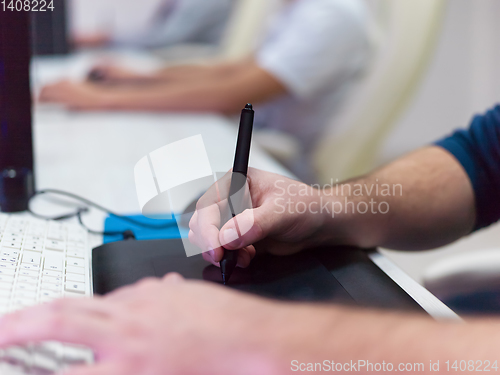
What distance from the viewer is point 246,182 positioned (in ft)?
1.44

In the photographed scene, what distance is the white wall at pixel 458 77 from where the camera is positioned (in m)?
2.28

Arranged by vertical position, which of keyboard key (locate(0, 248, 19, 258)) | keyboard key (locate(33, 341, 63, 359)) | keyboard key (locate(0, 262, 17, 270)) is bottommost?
keyboard key (locate(33, 341, 63, 359))

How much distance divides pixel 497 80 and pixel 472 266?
2.13 metres

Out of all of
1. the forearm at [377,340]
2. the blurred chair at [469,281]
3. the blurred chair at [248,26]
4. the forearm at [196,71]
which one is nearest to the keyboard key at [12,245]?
the forearm at [377,340]

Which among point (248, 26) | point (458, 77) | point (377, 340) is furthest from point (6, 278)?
point (458, 77)

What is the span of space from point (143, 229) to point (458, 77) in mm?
2380

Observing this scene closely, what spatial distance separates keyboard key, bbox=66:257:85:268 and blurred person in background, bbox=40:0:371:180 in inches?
35.9

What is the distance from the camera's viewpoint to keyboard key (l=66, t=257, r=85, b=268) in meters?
0.37

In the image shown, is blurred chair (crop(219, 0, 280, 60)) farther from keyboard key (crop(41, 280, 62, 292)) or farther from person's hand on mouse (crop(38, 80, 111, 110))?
keyboard key (crop(41, 280, 62, 292))

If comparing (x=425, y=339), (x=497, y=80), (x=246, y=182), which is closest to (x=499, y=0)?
(x=497, y=80)

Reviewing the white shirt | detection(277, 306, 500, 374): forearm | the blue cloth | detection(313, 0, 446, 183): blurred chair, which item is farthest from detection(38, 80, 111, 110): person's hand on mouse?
detection(277, 306, 500, 374): forearm

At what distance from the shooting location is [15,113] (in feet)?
1.82

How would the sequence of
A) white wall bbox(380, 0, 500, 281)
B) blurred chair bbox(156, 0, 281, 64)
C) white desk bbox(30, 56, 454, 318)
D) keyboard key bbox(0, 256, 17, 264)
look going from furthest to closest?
1. white wall bbox(380, 0, 500, 281)
2. blurred chair bbox(156, 0, 281, 64)
3. white desk bbox(30, 56, 454, 318)
4. keyboard key bbox(0, 256, 17, 264)

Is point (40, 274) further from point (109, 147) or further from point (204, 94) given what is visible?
point (204, 94)
